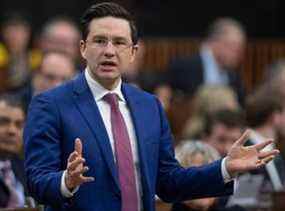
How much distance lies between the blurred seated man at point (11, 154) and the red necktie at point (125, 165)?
219 centimetres

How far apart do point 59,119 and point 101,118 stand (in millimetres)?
215

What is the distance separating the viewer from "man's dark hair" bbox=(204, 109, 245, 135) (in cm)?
1037

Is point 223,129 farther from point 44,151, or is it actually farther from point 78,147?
point 78,147

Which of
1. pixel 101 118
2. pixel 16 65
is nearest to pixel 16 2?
pixel 16 65

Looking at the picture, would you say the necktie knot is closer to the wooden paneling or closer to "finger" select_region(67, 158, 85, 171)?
"finger" select_region(67, 158, 85, 171)

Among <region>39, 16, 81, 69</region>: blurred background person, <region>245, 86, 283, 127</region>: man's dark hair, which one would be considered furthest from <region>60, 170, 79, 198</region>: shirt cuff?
<region>39, 16, 81, 69</region>: blurred background person

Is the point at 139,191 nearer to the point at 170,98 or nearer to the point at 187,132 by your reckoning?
the point at 187,132

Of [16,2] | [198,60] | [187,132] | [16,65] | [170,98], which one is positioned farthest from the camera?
[16,2]

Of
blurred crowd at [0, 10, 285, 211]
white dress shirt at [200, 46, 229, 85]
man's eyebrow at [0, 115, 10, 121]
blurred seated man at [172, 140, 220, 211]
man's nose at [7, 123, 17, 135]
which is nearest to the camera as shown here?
blurred seated man at [172, 140, 220, 211]

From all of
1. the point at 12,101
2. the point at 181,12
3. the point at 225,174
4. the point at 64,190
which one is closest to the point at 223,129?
the point at 12,101

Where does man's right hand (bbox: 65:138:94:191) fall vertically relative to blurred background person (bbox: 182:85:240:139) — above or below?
above

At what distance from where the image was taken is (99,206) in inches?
249

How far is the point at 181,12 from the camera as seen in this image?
15.9 m

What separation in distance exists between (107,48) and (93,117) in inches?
13.0
